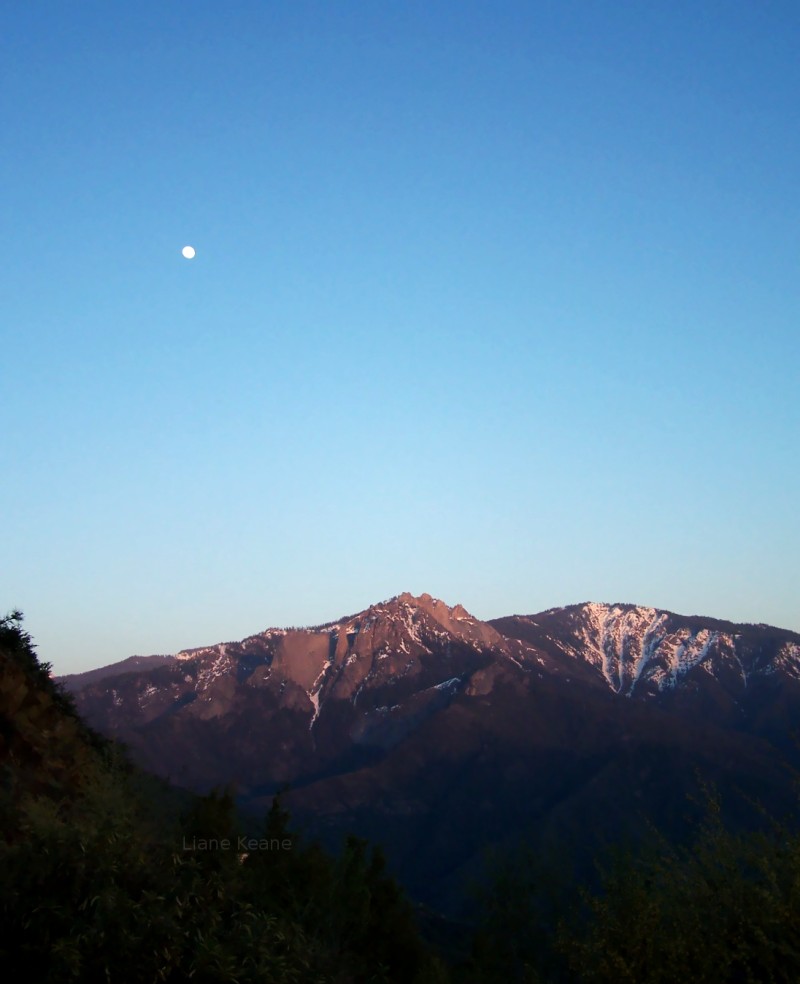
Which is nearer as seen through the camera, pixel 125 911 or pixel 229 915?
pixel 125 911

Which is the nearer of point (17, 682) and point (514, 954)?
point (17, 682)

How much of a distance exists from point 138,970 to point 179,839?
629 cm

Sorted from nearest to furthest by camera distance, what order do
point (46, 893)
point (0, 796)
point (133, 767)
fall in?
point (46, 893), point (0, 796), point (133, 767)

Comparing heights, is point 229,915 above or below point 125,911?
below

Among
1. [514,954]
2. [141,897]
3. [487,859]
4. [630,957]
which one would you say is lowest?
[514,954]

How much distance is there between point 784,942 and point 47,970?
13.3 m

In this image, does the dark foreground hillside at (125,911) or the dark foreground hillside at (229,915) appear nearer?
the dark foreground hillside at (125,911)

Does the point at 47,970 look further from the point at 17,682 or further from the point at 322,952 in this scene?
the point at 17,682

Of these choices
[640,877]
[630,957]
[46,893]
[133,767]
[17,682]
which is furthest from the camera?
[133,767]

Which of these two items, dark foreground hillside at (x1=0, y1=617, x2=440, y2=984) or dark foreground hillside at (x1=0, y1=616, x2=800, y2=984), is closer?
dark foreground hillside at (x1=0, y1=617, x2=440, y2=984)

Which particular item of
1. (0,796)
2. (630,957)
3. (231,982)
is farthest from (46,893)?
(630,957)

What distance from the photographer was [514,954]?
209ft

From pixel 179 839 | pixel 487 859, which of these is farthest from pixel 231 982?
pixel 487 859

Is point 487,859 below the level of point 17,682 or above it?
below
